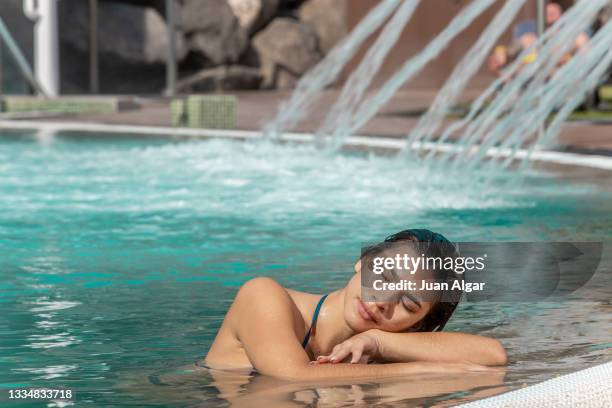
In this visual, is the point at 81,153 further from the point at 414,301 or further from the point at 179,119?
the point at 414,301

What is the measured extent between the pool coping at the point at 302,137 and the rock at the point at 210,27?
42.1 feet

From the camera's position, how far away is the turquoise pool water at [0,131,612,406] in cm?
599

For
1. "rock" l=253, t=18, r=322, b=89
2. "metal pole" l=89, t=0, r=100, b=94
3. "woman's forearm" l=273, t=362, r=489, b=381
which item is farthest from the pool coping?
"rock" l=253, t=18, r=322, b=89

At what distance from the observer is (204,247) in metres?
10.2

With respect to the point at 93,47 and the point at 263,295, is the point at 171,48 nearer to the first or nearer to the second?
the point at 93,47

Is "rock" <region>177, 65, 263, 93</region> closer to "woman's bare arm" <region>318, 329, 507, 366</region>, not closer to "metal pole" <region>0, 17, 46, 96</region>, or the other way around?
"metal pole" <region>0, 17, 46, 96</region>

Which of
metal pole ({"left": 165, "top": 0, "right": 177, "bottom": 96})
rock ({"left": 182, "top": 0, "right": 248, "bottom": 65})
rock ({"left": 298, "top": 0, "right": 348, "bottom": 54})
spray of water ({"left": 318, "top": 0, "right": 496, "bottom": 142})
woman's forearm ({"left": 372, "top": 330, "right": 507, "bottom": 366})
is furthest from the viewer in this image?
rock ({"left": 298, "top": 0, "right": 348, "bottom": 54})

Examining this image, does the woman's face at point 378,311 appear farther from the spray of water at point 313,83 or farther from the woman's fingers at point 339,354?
the spray of water at point 313,83

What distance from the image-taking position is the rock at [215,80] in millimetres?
36344

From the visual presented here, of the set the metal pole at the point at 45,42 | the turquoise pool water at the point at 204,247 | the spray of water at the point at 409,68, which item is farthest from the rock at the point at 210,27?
the turquoise pool water at the point at 204,247

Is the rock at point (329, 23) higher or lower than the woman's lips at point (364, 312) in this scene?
lower

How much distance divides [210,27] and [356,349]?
3206cm

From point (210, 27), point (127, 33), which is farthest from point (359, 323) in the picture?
point (210, 27)

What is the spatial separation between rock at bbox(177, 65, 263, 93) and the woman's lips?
103 ft
